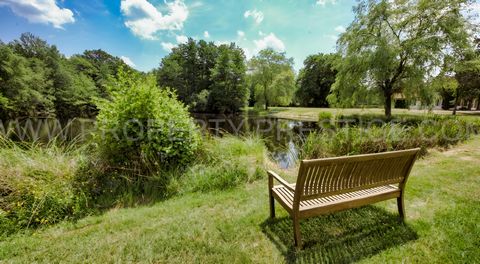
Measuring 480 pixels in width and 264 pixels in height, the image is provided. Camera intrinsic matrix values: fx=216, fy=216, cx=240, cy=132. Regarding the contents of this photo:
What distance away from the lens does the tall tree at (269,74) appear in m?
32.1

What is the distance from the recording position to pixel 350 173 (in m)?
2.41

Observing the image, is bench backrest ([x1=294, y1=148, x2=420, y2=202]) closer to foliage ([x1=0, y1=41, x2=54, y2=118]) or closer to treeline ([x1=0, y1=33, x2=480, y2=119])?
treeline ([x1=0, y1=33, x2=480, y2=119])

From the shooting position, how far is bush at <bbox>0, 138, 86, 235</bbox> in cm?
309

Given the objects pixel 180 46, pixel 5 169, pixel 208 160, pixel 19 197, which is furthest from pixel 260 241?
pixel 180 46

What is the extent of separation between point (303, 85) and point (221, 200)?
39.4 m

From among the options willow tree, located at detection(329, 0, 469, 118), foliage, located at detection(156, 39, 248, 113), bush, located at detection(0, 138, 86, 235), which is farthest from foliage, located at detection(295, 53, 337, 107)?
bush, located at detection(0, 138, 86, 235)

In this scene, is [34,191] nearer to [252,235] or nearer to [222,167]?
[222,167]

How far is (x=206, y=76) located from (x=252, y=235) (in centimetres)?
3528

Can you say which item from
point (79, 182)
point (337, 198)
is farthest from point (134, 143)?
point (337, 198)

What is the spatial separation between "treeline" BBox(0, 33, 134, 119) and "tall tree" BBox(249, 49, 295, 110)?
65.5 ft

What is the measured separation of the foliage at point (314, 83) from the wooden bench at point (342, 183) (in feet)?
124

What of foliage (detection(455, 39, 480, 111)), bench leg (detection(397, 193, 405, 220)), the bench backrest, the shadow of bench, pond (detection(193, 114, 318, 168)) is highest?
foliage (detection(455, 39, 480, 111))

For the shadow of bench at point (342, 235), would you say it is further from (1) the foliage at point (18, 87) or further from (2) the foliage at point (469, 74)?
(1) the foliage at point (18, 87)

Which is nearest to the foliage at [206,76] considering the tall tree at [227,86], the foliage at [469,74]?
the tall tree at [227,86]
